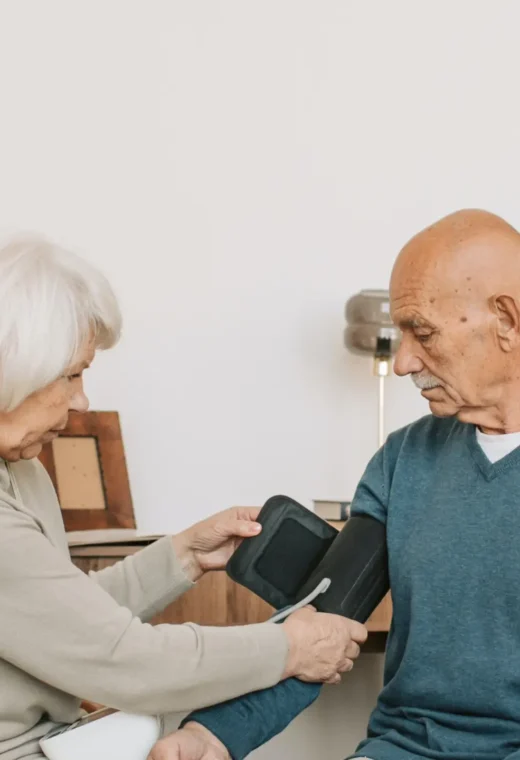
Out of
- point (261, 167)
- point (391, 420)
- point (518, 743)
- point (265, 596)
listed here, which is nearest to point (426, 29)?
point (261, 167)

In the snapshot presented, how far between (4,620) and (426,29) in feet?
6.19

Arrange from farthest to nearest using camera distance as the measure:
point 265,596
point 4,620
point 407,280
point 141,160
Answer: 1. point 141,160
2. point 265,596
3. point 407,280
4. point 4,620

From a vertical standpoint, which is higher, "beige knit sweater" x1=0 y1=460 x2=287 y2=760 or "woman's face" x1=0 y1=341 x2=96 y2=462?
"woman's face" x1=0 y1=341 x2=96 y2=462

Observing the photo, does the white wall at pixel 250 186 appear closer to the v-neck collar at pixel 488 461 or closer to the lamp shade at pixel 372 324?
the lamp shade at pixel 372 324

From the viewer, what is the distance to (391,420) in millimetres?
2664

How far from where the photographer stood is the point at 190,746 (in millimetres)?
1398

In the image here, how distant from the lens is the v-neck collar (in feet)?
4.95

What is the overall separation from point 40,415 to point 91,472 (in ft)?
3.02

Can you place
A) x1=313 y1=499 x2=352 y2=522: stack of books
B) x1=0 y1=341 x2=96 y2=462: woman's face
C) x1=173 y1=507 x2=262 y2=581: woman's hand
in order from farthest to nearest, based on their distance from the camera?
x1=313 y1=499 x2=352 y2=522: stack of books, x1=173 y1=507 x2=262 y2=581: woman's hand, x1=0 y1=341 x2=96 y2=462: woman's face

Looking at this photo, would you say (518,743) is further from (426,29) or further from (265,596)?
(426,29)

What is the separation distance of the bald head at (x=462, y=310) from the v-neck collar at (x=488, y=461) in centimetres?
6

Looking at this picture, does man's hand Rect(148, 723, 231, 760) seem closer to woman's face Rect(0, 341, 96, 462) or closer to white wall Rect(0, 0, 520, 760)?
A: woman's face Rect(0, 341, 96, 462)

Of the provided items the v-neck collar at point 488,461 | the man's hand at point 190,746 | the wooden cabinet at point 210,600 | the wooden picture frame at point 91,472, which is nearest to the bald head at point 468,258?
the v-neck collar at point 488,461

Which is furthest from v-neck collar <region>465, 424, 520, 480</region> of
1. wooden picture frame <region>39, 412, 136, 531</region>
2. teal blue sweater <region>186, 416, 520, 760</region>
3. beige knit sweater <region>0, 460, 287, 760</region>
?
wooden picture frame <region>39, 412, 136, 531</region>
